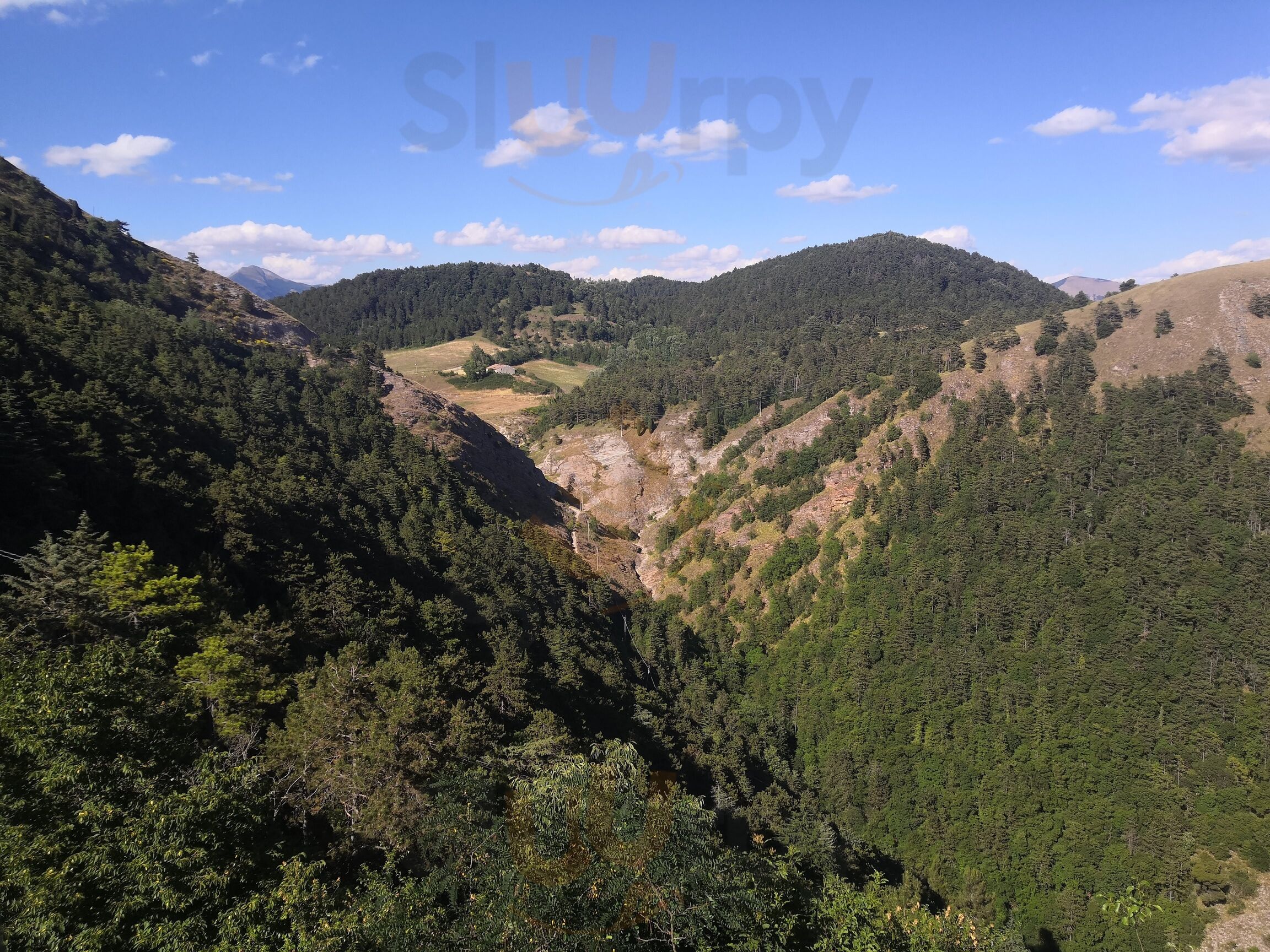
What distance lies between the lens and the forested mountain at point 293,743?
49.6 ft

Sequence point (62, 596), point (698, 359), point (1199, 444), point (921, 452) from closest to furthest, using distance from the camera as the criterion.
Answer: point (62, 596)
point (1199, 444)
point (921, 452)
point (698, 359)

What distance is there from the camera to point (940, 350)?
115 metres

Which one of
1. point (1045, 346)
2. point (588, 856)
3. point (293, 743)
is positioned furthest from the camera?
point (1045, 346)

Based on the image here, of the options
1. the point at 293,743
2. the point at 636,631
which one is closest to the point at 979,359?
the point at 636,631

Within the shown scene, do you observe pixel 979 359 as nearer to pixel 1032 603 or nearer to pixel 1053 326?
pixel 1053 326

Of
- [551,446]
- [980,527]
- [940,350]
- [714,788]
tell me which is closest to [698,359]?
[551,446]

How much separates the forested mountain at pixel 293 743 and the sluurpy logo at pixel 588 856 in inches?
3.3

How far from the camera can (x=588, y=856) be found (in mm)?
18766

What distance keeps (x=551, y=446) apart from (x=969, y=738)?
98.2 m

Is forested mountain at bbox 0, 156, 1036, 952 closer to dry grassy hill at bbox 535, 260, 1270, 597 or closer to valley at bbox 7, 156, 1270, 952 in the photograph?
valley at bbox 7, 156, 1270, 952

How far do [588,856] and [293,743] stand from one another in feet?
44.3

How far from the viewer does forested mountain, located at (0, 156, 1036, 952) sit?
15.1m

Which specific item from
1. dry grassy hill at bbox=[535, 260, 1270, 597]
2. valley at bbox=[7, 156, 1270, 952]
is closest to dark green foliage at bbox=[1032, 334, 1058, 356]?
dry grassy hill at bbox=[535, 260, 1270, 597]

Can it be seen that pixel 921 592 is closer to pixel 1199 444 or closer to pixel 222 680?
pixel 1199 444
